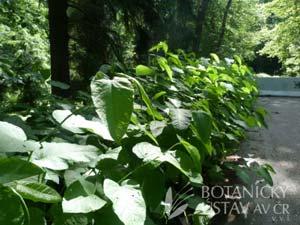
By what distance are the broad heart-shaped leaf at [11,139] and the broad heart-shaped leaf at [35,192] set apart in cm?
13

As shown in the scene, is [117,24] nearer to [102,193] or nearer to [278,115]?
[278,115]

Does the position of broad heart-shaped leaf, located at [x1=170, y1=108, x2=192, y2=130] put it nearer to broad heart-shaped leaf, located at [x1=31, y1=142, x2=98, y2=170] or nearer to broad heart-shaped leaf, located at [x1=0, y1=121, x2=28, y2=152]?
broad heart-shaped leaf, located at [x1=31, y1=142, x2=98, y2=170]

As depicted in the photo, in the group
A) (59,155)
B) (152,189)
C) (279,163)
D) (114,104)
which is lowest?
(279,163)

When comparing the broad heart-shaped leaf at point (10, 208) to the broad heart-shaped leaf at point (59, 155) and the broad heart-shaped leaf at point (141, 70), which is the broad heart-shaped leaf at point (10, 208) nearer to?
the broad heart-shaped leaf at point (59, 155)

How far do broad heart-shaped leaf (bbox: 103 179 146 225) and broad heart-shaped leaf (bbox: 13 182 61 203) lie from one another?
138mm

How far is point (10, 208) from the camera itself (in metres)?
0.71

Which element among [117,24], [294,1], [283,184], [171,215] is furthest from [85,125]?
[294,1]

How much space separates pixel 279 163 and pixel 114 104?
9.39ft

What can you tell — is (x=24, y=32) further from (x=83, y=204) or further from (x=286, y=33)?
(x=286, y=33)

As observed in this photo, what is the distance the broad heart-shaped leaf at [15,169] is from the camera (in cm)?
74

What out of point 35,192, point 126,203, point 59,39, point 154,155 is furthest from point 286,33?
point 35,192

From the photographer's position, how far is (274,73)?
3769 cm

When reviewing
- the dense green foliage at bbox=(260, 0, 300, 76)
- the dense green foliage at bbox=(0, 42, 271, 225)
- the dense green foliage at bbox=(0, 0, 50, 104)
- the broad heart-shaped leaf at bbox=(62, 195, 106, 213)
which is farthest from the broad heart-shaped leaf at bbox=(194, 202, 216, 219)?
the dense green foliage at bbox=(260, 0, 300, 76)

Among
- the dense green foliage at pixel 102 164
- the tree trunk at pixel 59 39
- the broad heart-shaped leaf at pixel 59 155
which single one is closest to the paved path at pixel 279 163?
the dense green foliage at pixel 102 164
